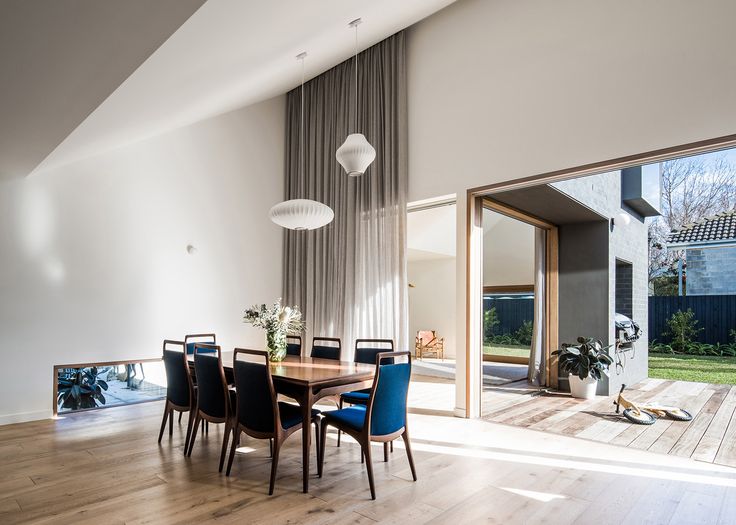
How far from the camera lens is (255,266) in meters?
6.76

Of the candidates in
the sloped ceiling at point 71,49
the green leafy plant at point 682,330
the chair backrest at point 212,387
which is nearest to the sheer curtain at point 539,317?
the green leafy plant at point 682,330

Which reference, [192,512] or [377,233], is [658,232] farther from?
[192,512]

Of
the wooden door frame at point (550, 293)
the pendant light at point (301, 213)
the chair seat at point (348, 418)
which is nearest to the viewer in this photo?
the chair seat at point (348, 418)

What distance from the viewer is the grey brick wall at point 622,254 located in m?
6.05

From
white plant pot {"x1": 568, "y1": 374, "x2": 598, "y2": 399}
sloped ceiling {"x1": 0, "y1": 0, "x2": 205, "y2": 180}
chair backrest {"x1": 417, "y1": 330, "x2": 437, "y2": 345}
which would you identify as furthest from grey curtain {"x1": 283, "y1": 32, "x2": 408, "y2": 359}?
chair backrest {"x1": 417, "y1": 330, "x2": 437, "y2": 345}

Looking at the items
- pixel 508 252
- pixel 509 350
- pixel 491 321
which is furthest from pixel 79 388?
pixel 508 252

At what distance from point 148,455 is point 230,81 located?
114 inches

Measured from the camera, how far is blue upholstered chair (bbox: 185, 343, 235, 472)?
331 cm

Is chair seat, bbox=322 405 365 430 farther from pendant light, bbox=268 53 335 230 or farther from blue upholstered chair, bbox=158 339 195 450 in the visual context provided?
pendant light, bbox=268 53 335 230

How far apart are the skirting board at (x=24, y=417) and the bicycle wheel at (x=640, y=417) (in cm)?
589

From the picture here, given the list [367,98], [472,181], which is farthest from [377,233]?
[367,98]

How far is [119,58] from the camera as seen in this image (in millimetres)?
1907

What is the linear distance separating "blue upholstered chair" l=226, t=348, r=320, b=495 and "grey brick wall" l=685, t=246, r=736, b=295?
4.80 meters

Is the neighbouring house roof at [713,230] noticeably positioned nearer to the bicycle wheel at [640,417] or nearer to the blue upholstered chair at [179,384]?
the bicycle wheel at [640,417]
